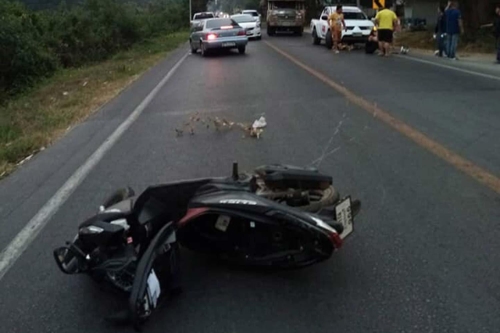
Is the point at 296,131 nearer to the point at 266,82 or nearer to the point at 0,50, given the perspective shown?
the point at 266,82

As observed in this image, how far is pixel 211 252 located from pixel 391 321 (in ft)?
4.47

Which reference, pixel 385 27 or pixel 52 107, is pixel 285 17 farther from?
pixel 52 107

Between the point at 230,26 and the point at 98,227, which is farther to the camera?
the point at 230,26

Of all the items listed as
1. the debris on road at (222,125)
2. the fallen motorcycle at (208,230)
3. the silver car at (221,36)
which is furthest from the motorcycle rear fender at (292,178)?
the silver car at (221,36)

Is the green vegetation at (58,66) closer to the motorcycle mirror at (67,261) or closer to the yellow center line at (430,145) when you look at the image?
the motorcycle mirror at (67,261)

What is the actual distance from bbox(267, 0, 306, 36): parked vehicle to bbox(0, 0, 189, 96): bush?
8564 mm

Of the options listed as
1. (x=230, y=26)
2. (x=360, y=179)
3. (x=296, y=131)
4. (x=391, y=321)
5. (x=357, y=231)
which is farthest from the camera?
(x=230, y=26)

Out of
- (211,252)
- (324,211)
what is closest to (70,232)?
(211,252)

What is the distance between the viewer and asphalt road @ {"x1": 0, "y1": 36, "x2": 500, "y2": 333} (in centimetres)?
401

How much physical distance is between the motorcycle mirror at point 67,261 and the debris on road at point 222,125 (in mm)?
5399

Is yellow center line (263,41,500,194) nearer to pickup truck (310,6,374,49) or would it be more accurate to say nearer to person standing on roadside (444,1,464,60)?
person standing on roadside (444,1,464,60)

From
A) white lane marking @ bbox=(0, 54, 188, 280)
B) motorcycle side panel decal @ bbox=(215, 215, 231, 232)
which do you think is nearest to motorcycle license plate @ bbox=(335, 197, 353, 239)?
motorcycle side panel decal @ bbox=(215, 215, 231, 232)

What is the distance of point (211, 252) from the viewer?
4.61m

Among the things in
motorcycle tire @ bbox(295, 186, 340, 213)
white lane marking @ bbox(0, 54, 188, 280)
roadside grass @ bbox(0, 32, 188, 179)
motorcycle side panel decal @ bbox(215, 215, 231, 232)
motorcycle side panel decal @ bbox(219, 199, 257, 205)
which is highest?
motorcycle side panel decal @ bbox(219, 199, 257, 205)
